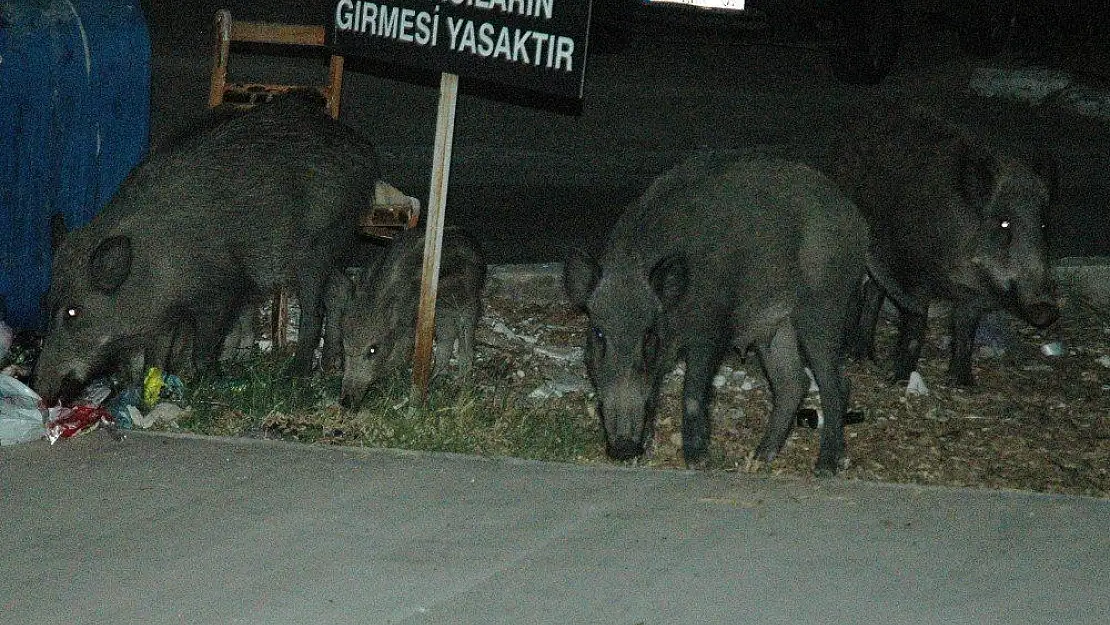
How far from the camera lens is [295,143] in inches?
329

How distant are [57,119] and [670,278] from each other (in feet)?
12.2

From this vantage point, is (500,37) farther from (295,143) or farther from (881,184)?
(881,184)

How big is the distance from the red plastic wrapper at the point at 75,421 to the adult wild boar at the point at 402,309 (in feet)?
3.94

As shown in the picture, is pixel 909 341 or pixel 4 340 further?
pixel 909 341

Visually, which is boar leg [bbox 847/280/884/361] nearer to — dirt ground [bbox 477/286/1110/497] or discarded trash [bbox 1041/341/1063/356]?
dirt ground [bbox 477/286/1110/497]

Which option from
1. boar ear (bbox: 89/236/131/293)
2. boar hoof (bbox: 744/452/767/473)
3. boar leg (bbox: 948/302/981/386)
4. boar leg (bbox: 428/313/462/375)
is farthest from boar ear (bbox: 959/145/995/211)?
boar ear (bbox: 89/236/131/293)

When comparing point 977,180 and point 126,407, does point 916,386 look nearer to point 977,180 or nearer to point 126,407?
point 977,180

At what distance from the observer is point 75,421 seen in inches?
274

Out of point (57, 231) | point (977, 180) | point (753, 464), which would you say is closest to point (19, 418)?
point (57, 231)

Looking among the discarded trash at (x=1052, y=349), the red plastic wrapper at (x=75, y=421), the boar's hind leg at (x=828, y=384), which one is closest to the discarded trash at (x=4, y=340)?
the red plastic wrapper at (x=75, y=421)

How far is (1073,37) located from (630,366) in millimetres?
14043

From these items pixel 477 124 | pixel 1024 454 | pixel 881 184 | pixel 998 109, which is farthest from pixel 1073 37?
pixel 1024 454

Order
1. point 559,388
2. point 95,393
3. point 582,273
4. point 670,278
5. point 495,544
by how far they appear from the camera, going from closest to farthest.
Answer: point 495,544 → point 670,278 → point 582,273 → point 95,393 → point 559,388

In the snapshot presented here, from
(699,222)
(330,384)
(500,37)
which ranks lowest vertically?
(330,384)
